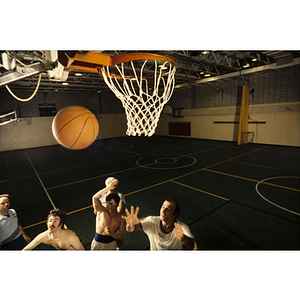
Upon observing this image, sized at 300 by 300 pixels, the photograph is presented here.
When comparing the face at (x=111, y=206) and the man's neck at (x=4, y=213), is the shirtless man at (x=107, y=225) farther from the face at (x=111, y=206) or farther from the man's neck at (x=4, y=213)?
the man's neck at (x=4, y=213)

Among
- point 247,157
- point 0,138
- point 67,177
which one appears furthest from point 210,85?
point 0,138

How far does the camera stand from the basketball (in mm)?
4508

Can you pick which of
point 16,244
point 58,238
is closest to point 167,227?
point 58,238

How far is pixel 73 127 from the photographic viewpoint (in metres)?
4.60

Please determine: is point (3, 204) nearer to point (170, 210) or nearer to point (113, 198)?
point (113, 198)

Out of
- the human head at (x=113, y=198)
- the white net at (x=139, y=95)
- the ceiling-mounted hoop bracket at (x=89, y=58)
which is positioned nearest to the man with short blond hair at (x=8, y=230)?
the human head at (x=113, y=198)

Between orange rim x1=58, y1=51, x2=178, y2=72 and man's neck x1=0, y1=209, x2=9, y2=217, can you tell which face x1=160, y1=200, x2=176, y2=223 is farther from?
man's neck x1=0, y1=209, x2=9, y2=217

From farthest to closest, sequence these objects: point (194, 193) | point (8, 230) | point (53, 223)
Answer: point (194, 193) < point (8, 230) < point (53, 223)

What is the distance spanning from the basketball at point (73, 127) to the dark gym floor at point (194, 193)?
5.62 ft

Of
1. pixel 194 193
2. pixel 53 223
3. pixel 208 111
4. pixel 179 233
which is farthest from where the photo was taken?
pixel 208 111

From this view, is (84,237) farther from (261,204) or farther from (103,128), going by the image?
(103,128)

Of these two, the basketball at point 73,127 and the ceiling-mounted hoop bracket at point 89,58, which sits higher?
the ceiling-mounted hoop bracket at point 89,58

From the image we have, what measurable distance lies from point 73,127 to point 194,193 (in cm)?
357

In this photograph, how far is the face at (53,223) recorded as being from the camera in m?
3.07
